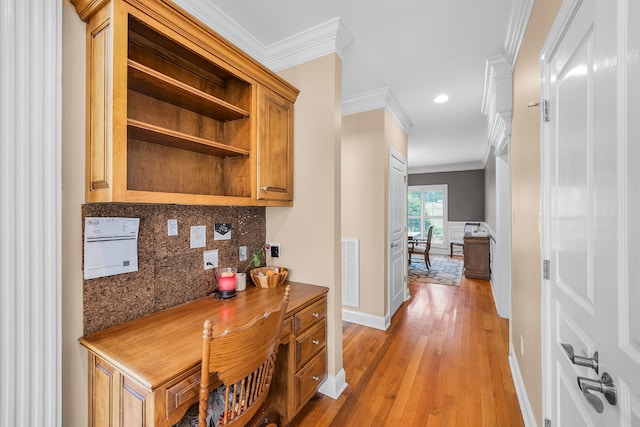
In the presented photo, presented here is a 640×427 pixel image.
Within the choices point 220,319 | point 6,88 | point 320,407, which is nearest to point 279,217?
point 220,319

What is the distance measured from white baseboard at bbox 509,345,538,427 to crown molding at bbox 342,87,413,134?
8.85ft

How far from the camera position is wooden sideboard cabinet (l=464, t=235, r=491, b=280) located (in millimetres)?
5234

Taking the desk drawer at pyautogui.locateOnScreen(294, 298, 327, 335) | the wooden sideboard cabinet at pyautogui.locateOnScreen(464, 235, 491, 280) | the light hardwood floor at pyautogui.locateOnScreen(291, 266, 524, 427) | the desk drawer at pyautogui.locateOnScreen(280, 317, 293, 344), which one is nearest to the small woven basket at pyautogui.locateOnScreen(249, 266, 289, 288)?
the desk drawer at pyautogui.locateOnScreen(294, 298, 327, 335)

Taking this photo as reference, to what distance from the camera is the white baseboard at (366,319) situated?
3104 mm

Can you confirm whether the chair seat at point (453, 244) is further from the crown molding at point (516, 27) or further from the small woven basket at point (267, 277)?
the small woven basket at point (267, 277)

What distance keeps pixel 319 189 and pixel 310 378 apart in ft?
4.20

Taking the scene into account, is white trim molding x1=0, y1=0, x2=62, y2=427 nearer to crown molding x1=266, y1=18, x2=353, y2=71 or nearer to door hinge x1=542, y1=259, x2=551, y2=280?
crown molding x1=266, y1=18, x2=353, y2=71

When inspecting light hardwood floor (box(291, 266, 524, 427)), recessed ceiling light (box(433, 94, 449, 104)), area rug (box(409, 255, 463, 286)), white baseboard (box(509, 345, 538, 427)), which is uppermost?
recessed ceiling light (box(433, 94, 449, 104))

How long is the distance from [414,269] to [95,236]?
19.9 ft

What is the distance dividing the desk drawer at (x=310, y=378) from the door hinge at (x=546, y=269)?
1409mm

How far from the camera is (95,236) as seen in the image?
1271mm

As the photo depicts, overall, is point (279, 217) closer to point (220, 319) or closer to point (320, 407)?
point (220, 319)

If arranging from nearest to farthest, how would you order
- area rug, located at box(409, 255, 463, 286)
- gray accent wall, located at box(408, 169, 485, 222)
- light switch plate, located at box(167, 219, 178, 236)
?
light switch plate, located at box(167, 219, 178, 236)
area rug, located at box(409, 255, 463, 286)
gray accent wall, located at box(408, 169, 485, 222)

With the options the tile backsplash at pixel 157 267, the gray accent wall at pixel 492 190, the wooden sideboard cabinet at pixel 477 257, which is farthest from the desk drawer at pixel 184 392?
the wooden sideboard cabinet at pixel 477 257
